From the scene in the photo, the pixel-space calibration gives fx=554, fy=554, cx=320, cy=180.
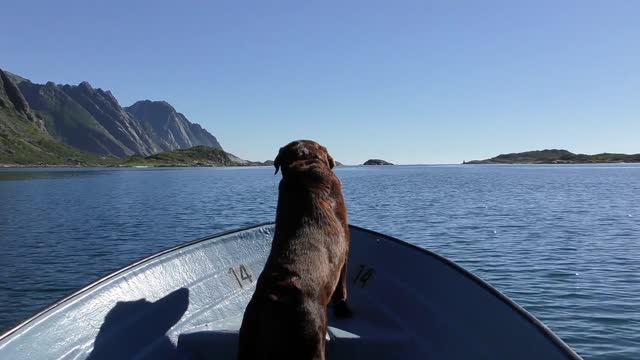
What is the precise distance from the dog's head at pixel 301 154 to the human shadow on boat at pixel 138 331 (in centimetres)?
256

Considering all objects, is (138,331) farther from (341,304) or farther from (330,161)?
(330,161)

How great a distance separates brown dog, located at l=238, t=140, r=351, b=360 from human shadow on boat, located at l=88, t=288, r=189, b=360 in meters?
2.02

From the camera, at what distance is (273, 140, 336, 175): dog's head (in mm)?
8359

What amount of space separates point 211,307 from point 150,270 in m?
1.21

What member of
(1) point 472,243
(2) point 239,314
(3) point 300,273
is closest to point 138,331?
(2) point 239,314

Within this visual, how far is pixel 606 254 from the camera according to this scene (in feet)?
77.6

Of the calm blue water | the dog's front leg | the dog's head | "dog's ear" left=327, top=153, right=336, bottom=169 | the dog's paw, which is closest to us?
the dog's front leg

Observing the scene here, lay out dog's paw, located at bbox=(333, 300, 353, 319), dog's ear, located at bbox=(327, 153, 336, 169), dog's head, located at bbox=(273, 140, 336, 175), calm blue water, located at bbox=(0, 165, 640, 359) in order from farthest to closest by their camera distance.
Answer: calm blue water, located at bbox=(0, 165, 640, 359) → dog's ear, located at bbox=(327, 153, 336, 169) → dog's head, located at bbox=(273, 140, 336, 175) → dog's paw, located at bbox=(333, 300, 353, 319)

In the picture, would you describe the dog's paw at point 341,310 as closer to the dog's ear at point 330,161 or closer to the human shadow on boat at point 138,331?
the dog's ear at point 330,161

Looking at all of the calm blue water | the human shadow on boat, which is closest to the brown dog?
the human shadow on boat

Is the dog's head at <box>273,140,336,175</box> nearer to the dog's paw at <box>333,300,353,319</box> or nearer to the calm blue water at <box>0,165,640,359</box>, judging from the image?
the dog's paw at <box>333,300,353,319</box>

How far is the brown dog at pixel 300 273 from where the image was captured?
17.7 feet

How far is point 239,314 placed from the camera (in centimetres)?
870

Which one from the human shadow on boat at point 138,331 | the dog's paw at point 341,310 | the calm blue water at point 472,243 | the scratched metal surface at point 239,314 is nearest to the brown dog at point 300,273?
the dog's paw at point 341,310
